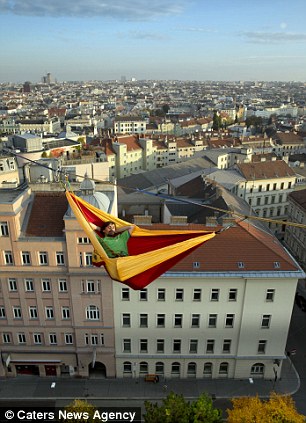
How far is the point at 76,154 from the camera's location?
8256cm

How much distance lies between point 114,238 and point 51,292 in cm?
2301

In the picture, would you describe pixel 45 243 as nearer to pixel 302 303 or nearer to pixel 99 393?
pixel 99 393

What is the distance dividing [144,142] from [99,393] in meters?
85.6

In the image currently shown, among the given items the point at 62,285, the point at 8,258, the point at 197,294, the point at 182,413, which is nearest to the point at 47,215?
the point at 8,258

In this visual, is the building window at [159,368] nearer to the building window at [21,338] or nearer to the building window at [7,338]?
the building window at [21,338]

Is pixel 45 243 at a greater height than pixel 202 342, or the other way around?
pixel 45 243

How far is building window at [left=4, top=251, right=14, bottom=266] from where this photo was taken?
3722 centimetres

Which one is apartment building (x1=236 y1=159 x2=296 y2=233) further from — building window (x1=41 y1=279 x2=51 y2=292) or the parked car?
building window (x1=41 y1=279 x2=51 y2=292)

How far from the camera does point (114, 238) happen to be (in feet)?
60.3

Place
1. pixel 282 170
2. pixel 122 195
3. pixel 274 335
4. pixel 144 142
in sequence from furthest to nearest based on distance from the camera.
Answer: pixel 144 142 → pixel 282 170 → pixel 122 195 → pixel 274 335

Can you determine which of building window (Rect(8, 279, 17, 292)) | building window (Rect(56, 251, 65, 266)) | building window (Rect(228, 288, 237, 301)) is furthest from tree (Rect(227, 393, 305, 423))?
building window (Rect(8, 279, 17, 292))

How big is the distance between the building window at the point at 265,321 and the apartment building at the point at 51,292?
15.4 meters

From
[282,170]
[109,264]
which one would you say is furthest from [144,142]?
[109,264]

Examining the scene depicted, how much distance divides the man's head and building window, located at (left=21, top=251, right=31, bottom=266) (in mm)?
21003
